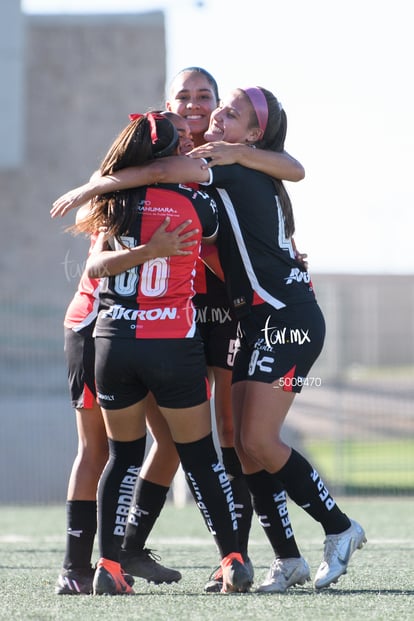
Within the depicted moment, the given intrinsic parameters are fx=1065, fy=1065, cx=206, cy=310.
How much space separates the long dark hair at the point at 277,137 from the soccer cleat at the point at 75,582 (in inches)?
64.4

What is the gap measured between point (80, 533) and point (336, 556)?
1.05m

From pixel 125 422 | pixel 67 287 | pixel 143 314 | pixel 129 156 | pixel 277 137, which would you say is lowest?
pixel 125 422

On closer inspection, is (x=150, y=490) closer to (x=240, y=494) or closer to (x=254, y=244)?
(x=240, y=494)

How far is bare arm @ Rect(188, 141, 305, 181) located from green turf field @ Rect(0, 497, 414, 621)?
5.55 feet

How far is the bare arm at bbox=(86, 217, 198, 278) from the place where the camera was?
13.2ft

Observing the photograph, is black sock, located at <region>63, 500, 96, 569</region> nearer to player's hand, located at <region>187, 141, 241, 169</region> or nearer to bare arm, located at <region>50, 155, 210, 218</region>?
bare arm, located at <region>50, 155, 210, 218</region>

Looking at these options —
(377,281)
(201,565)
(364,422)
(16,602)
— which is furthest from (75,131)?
(16,602)

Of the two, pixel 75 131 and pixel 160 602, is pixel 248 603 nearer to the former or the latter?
pixel 160 602

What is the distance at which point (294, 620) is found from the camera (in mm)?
3492

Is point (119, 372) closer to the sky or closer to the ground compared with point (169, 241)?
closer to the ground

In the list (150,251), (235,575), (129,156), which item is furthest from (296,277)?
(235,575)

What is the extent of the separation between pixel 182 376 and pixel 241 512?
100 centimetres

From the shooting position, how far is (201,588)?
4461 mm

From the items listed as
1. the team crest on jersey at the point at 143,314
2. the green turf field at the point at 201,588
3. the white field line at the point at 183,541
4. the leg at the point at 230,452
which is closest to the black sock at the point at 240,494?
the leg at the point at 230,452
